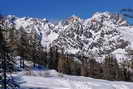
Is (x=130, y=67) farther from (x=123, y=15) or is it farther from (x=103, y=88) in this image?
(x=123, y=15)

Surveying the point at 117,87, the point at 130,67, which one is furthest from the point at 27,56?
the point at 130,67

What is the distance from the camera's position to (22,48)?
99.4 meters

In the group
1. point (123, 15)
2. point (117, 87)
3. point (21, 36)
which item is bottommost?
point (117, 87)

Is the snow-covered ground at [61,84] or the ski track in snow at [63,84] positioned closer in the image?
the ski track in snow at [63,84]

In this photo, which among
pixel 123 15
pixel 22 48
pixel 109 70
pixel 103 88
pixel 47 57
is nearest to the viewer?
pixel 123 15

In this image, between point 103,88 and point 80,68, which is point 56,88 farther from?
point 80,68

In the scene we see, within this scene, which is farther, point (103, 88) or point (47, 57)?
point (47, 57)

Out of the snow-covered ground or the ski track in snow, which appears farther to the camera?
the snow-covered ground

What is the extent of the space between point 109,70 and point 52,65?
77.7ft

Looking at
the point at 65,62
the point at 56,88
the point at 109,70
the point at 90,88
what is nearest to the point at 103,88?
the point at 90,88

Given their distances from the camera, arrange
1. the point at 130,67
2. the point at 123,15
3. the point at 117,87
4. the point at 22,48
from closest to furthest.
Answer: the point at 123,15 < the point at 117,87 < the point at 22,48 < the point at 130,67

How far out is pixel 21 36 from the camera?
328 feet

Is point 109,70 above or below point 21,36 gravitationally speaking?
below

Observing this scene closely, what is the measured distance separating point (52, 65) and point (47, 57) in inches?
137
